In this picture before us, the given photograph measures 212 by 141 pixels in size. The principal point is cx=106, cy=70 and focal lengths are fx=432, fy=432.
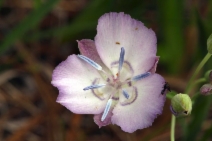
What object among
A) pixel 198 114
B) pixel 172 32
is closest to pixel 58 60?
pixel 172 32

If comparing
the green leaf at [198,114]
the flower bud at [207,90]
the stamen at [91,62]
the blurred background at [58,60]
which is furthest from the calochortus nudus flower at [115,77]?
the blurred background at [58,60]

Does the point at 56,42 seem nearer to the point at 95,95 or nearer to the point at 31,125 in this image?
the point at 31,125

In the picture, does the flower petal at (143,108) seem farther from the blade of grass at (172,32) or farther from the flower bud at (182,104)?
the blade of grass at (172,32)

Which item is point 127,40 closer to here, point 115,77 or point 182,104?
point 115,77

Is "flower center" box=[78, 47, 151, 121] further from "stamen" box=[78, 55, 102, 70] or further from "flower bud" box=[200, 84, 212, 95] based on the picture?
"flower bud" box=[200, 84, 212, 95]

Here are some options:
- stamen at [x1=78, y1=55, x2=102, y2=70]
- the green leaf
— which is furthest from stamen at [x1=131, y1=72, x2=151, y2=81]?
the green leaf

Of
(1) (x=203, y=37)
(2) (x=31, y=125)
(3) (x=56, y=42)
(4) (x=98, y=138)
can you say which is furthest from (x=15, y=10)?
(1) (x=203, y=37)
